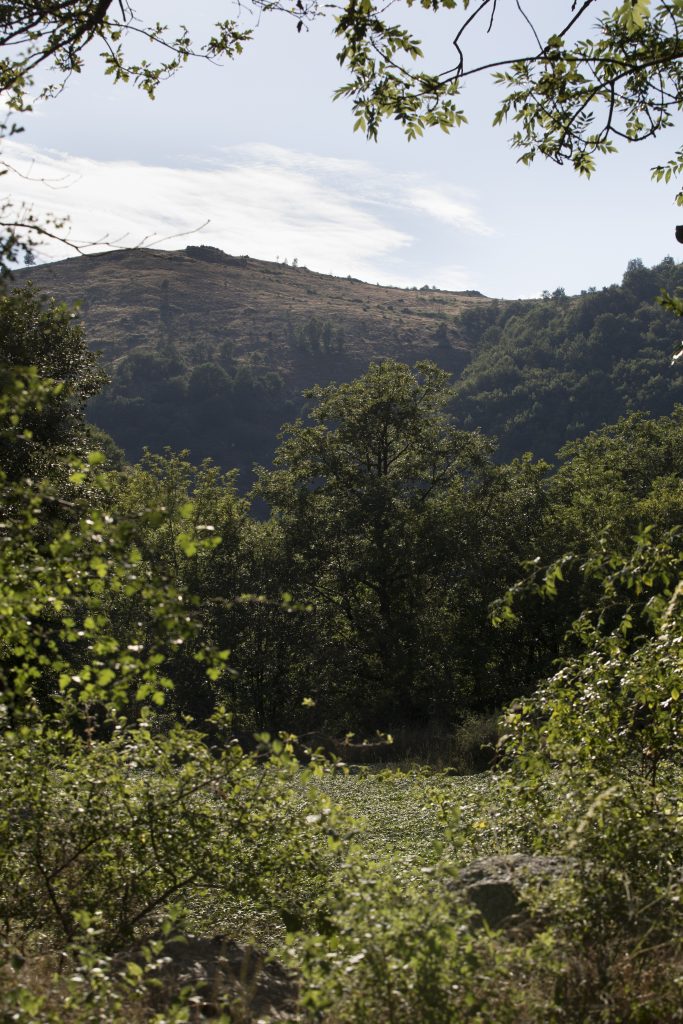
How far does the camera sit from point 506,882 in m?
5.80

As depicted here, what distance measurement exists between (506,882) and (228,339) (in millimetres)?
148169

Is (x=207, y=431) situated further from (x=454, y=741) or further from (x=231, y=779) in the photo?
(x=231, y=779)

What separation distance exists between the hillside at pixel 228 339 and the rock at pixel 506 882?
352ft

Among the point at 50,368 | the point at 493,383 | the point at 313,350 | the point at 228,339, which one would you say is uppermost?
the point at 313,350

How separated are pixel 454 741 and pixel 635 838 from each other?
17.6 m

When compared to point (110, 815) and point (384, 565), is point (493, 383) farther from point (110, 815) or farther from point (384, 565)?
point (110, 815)

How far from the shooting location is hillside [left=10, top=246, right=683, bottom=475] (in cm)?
11231

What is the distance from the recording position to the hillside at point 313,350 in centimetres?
11231

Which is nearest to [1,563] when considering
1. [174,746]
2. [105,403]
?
[174,746]

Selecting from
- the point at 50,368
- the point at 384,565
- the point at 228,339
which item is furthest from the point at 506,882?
the point at 228,339

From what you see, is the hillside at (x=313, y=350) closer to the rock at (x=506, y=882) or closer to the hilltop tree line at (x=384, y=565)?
the hilltop tree line at (x=384, y=565)

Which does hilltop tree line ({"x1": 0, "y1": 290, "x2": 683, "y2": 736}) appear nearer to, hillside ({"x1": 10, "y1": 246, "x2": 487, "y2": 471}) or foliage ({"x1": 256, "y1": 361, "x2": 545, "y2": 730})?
foliage ({"x1": 256, "y1": 361, "x2": 545, "y2": 730})

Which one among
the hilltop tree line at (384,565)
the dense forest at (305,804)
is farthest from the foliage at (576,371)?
the dense forest at (305,804)

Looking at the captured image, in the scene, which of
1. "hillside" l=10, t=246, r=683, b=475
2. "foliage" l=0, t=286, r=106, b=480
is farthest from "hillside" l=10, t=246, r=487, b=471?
"foliage" l=0, t=286, r=106, b=480
